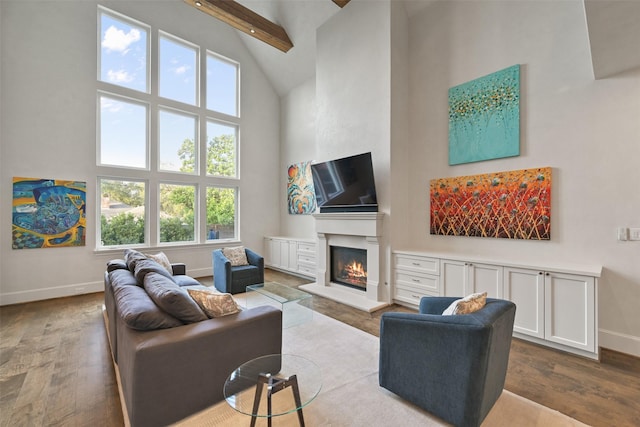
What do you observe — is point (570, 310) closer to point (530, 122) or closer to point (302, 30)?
point (530, 122)

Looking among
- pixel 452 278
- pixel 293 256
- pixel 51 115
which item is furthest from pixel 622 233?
pixel 51 115

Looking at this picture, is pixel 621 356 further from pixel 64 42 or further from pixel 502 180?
pixel 64 42

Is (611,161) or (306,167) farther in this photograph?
(306,167)

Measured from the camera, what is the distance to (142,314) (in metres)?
1.79

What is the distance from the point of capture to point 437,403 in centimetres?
182

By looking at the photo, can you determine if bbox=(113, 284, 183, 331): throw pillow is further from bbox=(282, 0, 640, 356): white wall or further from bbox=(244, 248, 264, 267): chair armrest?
bbox=(282, 0, 640, 356): white wall

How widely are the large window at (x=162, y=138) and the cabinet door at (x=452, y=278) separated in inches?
185

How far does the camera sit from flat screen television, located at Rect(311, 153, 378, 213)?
171 inches

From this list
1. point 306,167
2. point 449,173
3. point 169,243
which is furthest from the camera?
point 306,167

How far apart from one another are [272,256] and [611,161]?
A: 5.90 m

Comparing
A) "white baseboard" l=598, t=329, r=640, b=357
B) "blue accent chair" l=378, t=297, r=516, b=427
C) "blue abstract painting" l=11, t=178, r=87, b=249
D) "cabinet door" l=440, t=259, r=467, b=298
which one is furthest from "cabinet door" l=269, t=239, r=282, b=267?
"white baseboard" l=598, t=329, r=640, b=357

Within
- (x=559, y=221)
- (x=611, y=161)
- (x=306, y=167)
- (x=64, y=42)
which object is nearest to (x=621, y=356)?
(x=559, y=221)

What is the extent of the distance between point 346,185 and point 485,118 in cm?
213

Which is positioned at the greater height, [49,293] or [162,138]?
[162,138]
